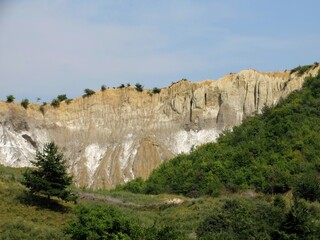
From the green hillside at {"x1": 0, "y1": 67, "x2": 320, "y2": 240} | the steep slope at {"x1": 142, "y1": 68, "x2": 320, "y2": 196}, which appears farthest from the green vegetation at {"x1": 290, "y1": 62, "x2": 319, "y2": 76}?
the steep slope at {"x1": 142, "y1": 68, "x2": 320, "y2": 196}

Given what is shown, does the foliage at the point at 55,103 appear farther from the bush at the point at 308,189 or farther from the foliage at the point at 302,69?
the bush at the point at 308,189

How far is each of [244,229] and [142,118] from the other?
53377 mm

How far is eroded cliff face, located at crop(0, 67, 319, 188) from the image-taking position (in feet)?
275

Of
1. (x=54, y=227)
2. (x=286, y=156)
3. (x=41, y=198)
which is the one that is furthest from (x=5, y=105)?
(x=54, y=227)

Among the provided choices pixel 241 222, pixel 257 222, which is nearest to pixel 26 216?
pixel 241 222

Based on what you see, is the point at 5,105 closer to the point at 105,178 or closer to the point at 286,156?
the point at 105,178

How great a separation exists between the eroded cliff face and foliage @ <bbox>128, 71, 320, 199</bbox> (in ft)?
36.3

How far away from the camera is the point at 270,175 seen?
61469mm

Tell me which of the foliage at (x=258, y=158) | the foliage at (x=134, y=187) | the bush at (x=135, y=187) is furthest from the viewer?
the foliage at (x=134, y=187)

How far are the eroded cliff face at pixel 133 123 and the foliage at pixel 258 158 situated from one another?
11.1 metres

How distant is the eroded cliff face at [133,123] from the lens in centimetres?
8381

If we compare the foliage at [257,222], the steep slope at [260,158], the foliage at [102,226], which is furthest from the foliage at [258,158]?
the foliage at [102,226]

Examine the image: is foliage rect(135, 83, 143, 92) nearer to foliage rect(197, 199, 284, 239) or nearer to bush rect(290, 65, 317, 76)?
bush rect(290, 65, 317, 76)

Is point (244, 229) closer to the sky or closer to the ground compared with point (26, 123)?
closer to the ground
